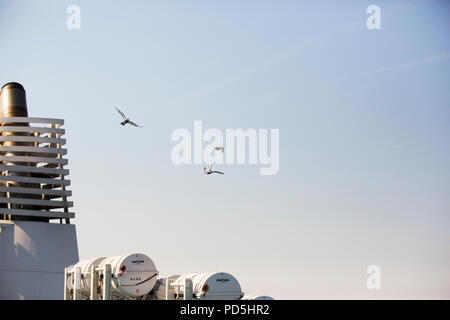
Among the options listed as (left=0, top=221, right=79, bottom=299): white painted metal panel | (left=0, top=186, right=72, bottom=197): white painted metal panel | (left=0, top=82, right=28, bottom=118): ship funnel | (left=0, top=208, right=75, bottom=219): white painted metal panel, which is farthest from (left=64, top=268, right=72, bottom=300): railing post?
(left=0, top=82, right=28, bottom=118): ship funnel

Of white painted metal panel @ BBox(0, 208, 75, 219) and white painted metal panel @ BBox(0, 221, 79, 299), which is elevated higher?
white painted metal panel @ BBox(0, 208, 75, 219)

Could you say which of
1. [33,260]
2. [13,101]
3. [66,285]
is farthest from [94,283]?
[13,101]

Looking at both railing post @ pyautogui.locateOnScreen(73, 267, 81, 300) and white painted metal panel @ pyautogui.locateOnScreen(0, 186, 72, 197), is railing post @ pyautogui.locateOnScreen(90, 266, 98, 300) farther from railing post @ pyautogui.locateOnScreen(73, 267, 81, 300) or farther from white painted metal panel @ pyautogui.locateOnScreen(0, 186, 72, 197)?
white painted metal panel @ pyautogui.locateOnScreen(0, 186, 72, 197)

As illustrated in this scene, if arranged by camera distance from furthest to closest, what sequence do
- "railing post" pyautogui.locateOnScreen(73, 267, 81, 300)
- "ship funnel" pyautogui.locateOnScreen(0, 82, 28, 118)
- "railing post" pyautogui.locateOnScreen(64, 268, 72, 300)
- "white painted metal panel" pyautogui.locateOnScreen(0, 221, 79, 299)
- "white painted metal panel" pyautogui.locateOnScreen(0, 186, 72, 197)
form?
"ship funnel" pyautogui.locateOnScreen(0, 82, 28, 118) → "white painted metal panel" pyautogui.locateOnScreen(0, 186, 72, 197) → "white painted metal panel" pyautogui.locateOnScreen(0, 221, 79, 299) → "railing post" pyautogui.locateOnScreen(64, 268, 72, 300) → "railing post" pyautogui.locateOnScreen(73, 267, 81, 300)

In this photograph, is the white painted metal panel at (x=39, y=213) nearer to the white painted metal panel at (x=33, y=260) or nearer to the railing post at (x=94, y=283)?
the white painted metal panel at (x=33, y=260)

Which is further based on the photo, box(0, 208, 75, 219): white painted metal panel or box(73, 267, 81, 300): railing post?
Result: box(0, 208, 75, 219): white painted metal panel

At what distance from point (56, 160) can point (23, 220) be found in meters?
8.26

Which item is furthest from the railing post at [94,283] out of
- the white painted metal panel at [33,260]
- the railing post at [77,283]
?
the white painted metal panel at [33,260]

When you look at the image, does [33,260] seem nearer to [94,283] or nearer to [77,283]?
[77,283]

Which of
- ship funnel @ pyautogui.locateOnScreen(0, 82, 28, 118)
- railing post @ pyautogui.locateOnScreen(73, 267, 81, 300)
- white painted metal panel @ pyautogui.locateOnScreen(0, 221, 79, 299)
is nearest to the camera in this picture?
railing post @ pyautogui.locateOnScreen(73, 267, 81, 300)

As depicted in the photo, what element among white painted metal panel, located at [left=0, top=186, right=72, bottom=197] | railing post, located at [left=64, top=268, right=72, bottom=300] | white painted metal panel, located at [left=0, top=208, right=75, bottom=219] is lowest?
railing post, located at [left=64, top=268, right=72, bottom=300]
